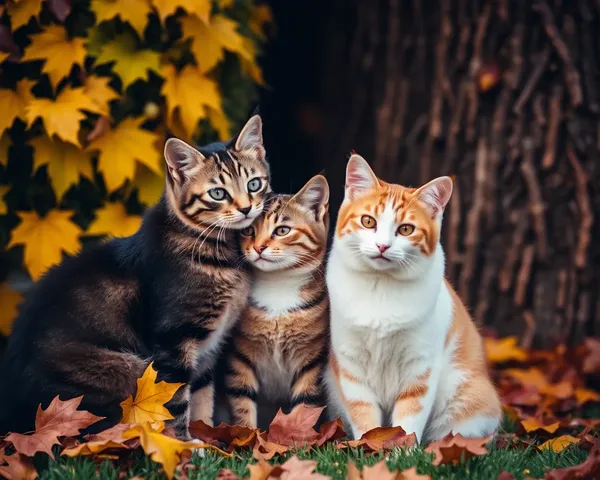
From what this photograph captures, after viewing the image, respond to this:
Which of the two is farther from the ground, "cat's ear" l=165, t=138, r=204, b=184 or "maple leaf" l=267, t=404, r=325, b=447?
"cat's ear" l=165, t=138, r=204, b=184

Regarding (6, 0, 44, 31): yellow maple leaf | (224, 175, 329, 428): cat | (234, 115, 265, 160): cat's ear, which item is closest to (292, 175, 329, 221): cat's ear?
(224, 175, 329, 428): cat

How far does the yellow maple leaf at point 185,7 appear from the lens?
12.0ft

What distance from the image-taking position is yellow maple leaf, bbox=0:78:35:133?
143 inches

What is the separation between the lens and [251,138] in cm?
318

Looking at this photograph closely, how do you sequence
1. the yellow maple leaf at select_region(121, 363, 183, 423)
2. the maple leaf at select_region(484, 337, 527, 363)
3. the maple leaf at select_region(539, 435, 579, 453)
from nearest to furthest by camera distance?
the yellow maple leaf at select_region(121, 363, 183, 423) → the maple leaf at select_region(539, 435, 579, 453) → the maple leaf at select_region(484, 337, 527, 363)

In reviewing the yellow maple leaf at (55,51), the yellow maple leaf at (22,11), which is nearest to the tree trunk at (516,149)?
the yellow maple leaf at (55,51)

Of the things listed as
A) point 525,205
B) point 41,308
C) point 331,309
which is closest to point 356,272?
point 331,309

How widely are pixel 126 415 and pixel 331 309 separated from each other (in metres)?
0.86

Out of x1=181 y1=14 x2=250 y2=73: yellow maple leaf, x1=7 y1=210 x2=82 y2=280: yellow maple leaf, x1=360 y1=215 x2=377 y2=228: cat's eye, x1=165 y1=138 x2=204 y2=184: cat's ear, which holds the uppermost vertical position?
x1=181 y1=14 x2=250 y2=73: yellow maple leaf

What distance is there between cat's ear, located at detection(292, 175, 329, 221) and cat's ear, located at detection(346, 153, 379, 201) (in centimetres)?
12

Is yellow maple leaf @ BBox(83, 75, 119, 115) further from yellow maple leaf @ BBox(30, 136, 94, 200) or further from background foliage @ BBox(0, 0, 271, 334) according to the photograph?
yellow maple leaf @ BBox(30, 136, 94, 200)

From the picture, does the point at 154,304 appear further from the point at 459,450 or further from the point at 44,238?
the point at 459,450

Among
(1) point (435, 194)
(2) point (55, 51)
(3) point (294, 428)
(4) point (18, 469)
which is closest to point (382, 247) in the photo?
(1) point (435, 194)

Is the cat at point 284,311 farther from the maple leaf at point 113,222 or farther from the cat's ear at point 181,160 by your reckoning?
the maple leaf at point 113,222
